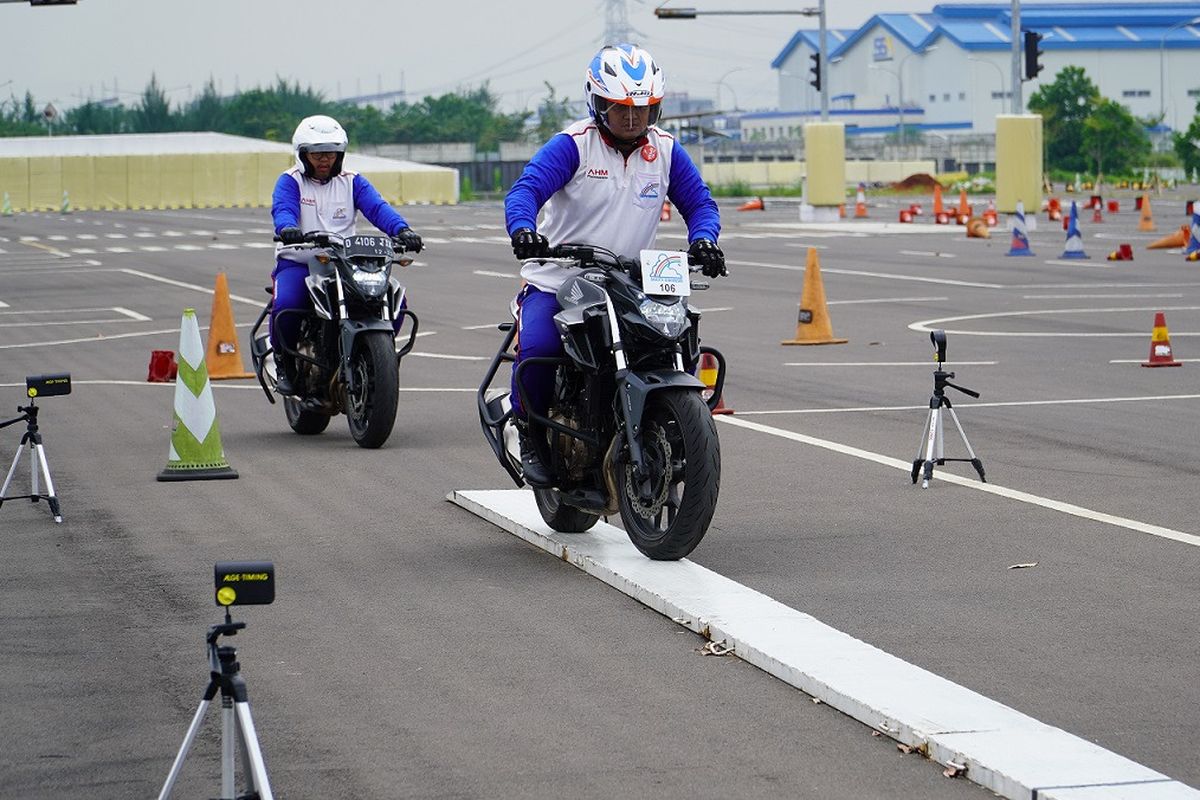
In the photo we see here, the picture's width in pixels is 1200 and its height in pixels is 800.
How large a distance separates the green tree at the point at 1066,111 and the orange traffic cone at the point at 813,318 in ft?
305

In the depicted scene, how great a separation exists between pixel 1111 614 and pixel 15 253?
39.7 metres

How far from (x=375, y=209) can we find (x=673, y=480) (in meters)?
5.51

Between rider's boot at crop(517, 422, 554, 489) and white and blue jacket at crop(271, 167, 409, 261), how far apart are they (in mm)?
4200

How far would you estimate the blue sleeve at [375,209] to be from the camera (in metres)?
13.0

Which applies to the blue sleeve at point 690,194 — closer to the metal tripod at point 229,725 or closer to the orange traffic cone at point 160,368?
the metal tripod at point 229,725

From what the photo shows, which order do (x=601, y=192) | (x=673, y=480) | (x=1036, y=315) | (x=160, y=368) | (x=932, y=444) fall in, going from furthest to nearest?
(x=1036, y=315), (x=160, y=368), (x=932, y=444), (x=601, y=192), (x=673, y=480)

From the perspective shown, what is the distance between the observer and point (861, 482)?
10.8m

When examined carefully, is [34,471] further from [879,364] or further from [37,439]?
[879,364]

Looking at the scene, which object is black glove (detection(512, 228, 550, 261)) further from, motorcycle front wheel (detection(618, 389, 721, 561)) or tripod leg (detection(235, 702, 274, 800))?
tripod leg (detection(235, 702, 274, 800))

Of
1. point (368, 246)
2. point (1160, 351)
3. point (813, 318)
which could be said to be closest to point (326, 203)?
point (368, 246)

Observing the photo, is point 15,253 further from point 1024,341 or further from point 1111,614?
point 1111,614

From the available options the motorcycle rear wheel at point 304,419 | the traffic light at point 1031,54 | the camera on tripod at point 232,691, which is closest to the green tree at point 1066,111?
the traffic light at point 1031,54

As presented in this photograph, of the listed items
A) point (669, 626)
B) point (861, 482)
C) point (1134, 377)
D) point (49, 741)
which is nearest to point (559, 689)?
point (669, 626)

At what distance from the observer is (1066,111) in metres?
111
